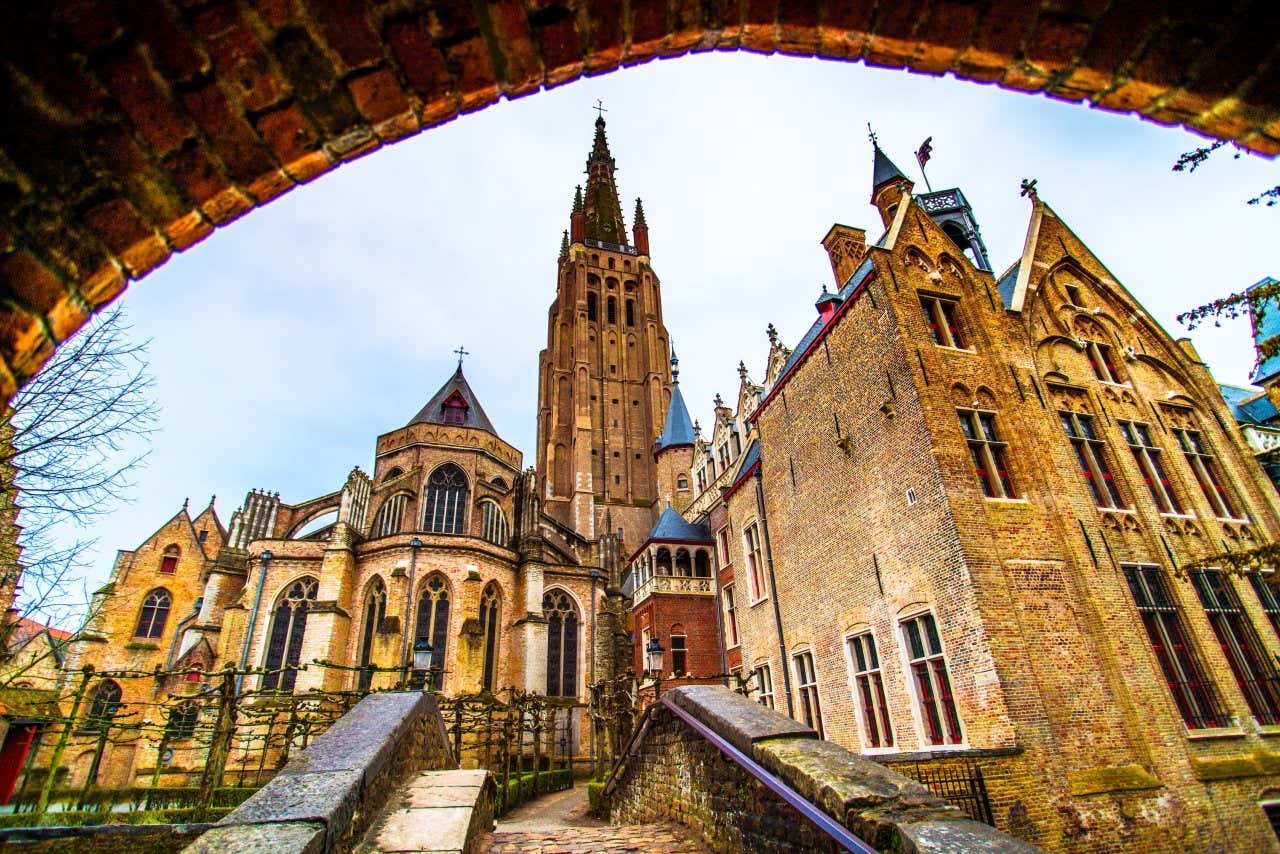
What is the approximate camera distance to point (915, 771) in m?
8.58

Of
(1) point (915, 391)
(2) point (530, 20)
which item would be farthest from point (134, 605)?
(2) point (530, 20)

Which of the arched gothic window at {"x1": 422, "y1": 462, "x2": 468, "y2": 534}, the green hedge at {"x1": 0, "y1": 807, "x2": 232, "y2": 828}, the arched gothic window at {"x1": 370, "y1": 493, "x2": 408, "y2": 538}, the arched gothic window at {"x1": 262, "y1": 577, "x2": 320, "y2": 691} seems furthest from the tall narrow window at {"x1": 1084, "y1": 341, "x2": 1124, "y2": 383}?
the arched gothic window at {"x1": 262, "y1": 577, "x2": 320, "y2": 691}

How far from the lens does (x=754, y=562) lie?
1742 centimetres

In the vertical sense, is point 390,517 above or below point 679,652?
above

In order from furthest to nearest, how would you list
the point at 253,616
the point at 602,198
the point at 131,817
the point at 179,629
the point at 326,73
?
the point at 602,198 → the point at 179,629 → the point at 253,616 → the point at 131,817 → the point at 326,73

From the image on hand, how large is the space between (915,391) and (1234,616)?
7.21 m

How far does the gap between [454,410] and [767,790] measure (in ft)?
92.7

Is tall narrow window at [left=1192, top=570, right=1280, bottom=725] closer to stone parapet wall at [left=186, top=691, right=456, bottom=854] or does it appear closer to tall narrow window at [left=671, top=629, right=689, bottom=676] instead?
tall narrow window at [left=671, top=629, right=689, bottom=676]

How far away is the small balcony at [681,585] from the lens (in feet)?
68.0

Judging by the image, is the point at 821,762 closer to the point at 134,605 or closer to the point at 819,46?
the point at 819,46

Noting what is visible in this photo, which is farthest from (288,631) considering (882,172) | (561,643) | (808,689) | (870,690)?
(882,172)

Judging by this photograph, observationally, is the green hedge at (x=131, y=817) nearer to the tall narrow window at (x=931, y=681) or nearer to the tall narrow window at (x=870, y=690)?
the tall narrow window at (x=870, y=690)

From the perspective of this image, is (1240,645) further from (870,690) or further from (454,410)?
(454,410)

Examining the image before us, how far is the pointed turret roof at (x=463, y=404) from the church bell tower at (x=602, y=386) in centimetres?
947
